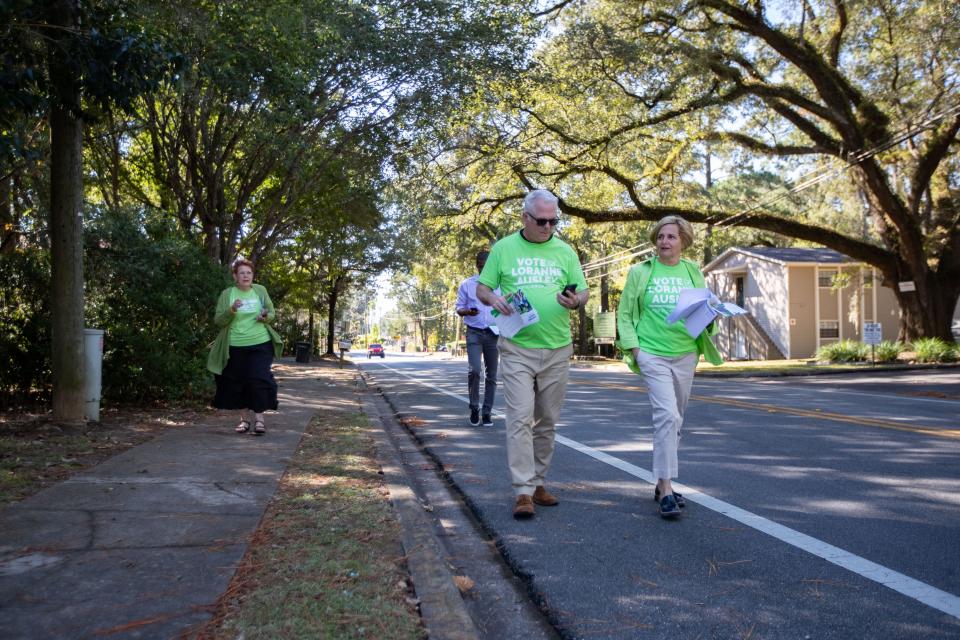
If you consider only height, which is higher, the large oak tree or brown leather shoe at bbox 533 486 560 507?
the large oak tree

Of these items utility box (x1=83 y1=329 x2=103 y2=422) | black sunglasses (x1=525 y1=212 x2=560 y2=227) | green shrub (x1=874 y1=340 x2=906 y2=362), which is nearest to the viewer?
black sunglasses (x1=525 y1=212 x2=560 y2=227)

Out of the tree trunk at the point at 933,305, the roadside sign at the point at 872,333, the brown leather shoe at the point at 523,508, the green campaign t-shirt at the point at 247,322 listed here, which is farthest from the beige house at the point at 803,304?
the brown leather shoe at the point at 523,508

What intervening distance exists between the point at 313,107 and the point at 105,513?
358 inches

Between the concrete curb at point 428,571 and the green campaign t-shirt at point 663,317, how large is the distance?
1824 mm

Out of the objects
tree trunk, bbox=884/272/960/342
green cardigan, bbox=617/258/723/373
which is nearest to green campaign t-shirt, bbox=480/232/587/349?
green cardigan, bbox=617/258/723/373

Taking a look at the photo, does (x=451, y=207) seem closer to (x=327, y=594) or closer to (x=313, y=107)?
(x=313, y=107)

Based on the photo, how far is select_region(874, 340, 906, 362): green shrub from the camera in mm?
23828

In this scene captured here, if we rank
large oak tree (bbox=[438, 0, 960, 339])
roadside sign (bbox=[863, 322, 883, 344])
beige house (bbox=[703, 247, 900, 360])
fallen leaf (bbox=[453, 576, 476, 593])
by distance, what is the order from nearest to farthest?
fallen leaf (bbox=[453, 576, 476, 593]), large oak tree (bbox=[438, 0, 960, 339]), roadside sign (bbox=[863, 322, 883, 344]), beige house (bbox=[703, 247, 900, 360])

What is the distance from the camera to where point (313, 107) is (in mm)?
12172

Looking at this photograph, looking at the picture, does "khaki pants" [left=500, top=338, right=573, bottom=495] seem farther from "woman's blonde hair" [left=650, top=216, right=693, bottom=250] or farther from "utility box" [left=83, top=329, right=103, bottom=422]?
"utility box" [left=83, top=329, right=103, bottom=422]

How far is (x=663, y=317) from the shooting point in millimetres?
4758

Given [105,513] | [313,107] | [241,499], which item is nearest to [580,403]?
[313,107]

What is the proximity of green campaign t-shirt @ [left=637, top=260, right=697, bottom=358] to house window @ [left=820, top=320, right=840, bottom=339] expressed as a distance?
35.2 m

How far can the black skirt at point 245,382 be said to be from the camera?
768 cm
